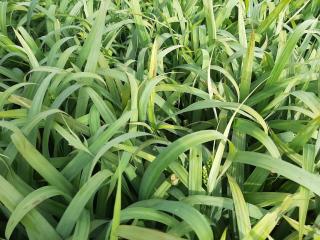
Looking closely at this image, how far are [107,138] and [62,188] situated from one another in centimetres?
15

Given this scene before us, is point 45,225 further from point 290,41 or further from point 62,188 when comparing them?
point 290,41

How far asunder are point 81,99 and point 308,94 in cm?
61

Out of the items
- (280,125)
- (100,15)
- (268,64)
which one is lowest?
(280,125)

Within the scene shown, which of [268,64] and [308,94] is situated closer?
[308,94]

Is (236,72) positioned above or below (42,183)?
above

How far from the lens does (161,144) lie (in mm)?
1128

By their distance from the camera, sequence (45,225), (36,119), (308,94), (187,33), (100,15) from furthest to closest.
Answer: (187,33) < (100,15) < (308,94) < (36,119) < (45,225)

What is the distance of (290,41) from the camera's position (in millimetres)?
1199

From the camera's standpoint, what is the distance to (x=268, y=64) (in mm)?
1322

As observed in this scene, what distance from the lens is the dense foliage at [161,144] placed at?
850 mm

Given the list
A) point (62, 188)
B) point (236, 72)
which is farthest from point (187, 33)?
point (62, 188)

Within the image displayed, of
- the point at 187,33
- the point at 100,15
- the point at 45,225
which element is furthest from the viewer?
the point at 187,33

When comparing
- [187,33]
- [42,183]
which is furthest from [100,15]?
[42,183]

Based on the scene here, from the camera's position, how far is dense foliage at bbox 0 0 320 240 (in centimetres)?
85
